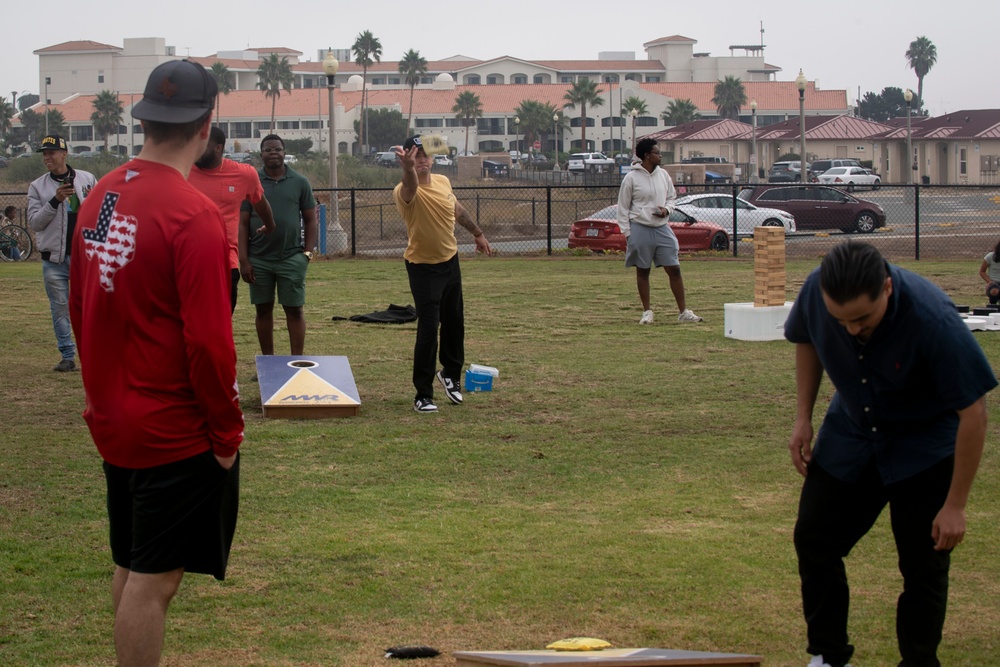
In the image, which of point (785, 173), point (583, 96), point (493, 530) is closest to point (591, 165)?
point (785, 173)

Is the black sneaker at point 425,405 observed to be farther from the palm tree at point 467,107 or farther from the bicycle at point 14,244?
the palm tree at point 467,107

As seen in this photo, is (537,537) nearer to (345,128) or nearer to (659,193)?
(659,193)

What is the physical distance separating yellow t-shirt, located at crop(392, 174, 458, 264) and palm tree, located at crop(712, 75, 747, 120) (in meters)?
114

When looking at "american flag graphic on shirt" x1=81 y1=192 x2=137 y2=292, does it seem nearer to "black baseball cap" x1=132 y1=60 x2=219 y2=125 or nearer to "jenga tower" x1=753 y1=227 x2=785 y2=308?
"black baseball cap" x1=132 y1=60 x2=219 y2=125

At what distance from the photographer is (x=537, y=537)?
225 inches

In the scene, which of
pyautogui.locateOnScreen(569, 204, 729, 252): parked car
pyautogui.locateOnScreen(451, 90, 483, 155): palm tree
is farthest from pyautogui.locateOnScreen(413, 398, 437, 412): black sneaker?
pyautogui.locateOnScreen(451, 90, 483, 155): palm tree

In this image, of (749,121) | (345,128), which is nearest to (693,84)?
(749,121)

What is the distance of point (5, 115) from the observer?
116438 millimetres

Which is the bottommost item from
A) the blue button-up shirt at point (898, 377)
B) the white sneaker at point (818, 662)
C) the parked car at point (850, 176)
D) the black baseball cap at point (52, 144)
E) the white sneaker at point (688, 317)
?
the white sneaker at point (818, 662)

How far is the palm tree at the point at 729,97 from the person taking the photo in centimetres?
11825

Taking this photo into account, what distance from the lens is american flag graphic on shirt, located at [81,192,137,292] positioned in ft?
11.0

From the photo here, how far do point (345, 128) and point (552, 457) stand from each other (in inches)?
4419

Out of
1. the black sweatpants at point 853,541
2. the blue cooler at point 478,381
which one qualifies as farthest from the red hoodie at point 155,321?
the blue cooler at point 478,381

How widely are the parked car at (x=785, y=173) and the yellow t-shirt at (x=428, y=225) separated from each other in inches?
2184
